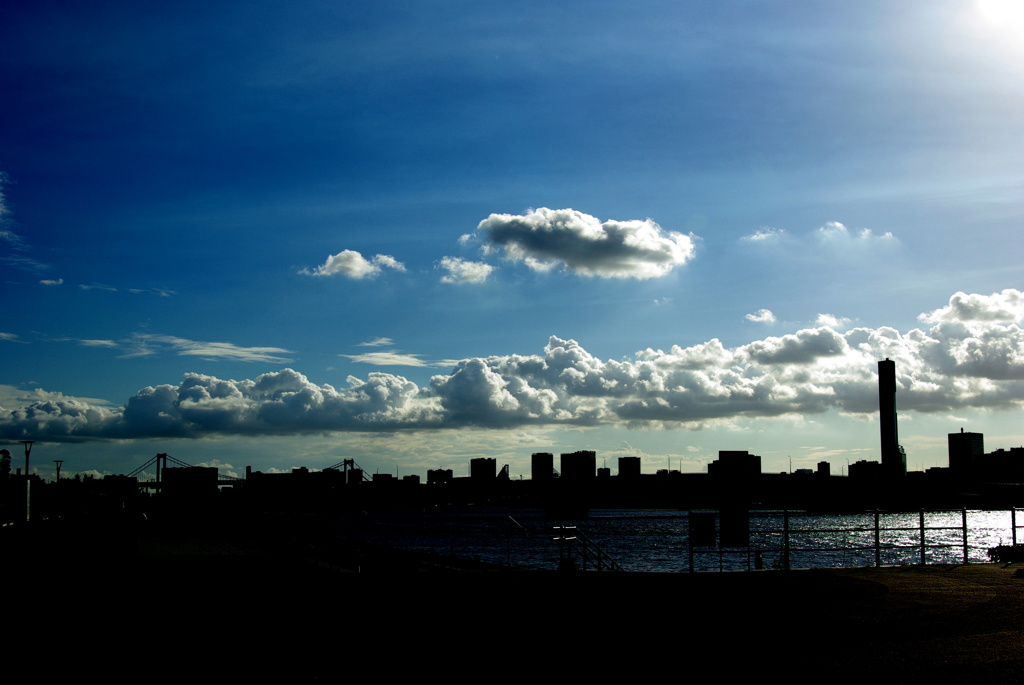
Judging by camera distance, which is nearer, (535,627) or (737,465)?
(535,627)

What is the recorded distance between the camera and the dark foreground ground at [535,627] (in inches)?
414

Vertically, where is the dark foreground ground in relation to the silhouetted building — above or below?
below

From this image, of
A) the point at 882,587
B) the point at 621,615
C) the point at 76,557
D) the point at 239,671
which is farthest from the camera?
the point at 76,557

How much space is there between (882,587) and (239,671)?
493 inches

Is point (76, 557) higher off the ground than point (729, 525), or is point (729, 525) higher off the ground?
point (729, 525)

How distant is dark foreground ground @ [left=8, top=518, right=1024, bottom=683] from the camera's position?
1051 centimetres

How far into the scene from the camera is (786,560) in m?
21.5

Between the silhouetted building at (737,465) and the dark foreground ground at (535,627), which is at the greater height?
the silhouetted building at (737,465)

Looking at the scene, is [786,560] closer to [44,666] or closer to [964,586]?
[964,586]

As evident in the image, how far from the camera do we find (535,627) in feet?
44.4

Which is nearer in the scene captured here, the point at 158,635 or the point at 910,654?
the point at 910,654

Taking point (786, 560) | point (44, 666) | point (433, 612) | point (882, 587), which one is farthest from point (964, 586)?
point (44, 666)

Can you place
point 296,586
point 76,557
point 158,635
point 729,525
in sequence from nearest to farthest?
point 158,635 → point 296,586 → point 729,525 → point 76,557

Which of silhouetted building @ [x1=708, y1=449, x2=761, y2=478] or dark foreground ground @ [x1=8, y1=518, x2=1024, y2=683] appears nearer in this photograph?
dark foreground ground @ [x1=8, y1=518, x2=1024, y2=683]
